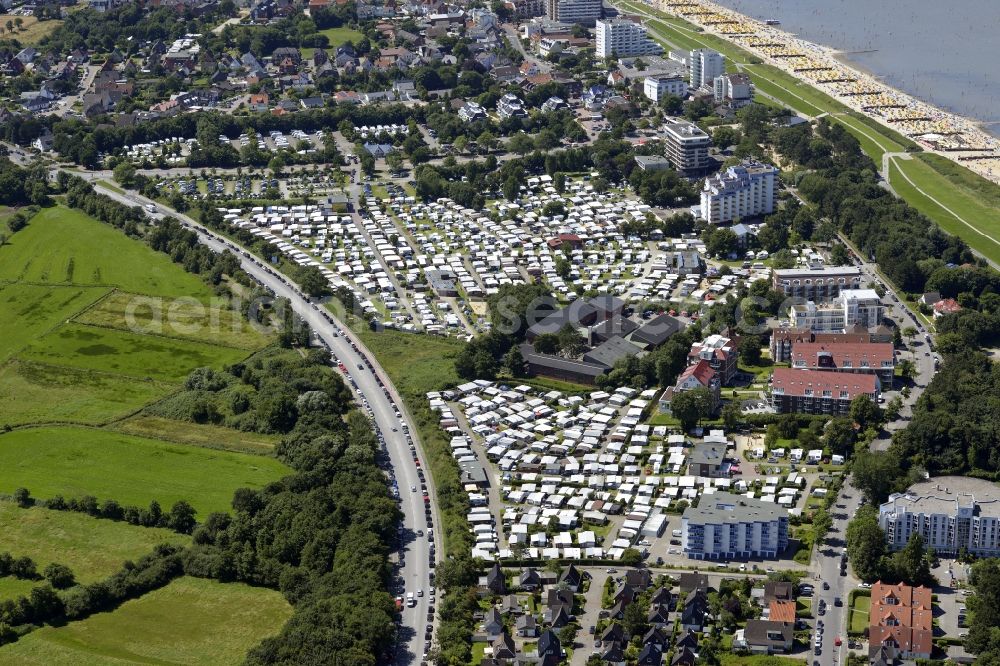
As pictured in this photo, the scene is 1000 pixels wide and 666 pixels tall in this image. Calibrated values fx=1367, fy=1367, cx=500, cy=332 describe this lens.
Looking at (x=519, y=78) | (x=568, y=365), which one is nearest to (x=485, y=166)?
(x=519, y=78)

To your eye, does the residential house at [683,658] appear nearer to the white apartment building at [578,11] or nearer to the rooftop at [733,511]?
the rooftop at [733,511]

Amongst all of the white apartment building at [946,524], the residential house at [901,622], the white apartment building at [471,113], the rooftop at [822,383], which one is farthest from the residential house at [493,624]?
the white apartment building at [471,113]

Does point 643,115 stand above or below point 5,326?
above

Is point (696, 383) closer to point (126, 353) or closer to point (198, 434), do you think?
point (198, 434)

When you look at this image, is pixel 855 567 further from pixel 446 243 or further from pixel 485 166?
pixel 485 166

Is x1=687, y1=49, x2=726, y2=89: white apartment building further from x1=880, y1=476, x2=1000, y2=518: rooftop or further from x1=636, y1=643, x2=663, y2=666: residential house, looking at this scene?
x1=636, y1=643, x2=663, y2=666: residential house

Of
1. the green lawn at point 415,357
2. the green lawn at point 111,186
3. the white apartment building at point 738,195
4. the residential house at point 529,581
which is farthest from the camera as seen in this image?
the green lawn at point 111,186
